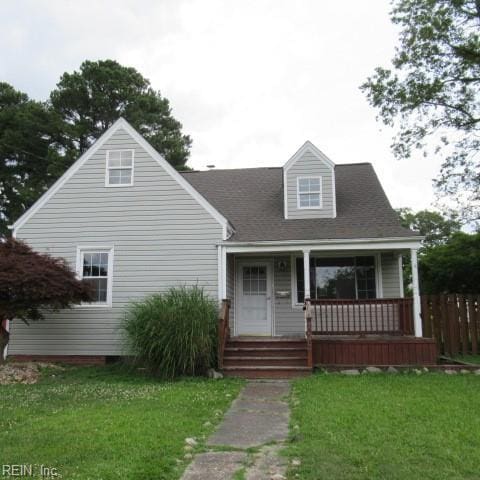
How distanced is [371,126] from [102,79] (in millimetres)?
18396

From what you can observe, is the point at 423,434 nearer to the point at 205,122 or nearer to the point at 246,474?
the point at 246,474

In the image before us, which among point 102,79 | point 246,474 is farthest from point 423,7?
point 102,79

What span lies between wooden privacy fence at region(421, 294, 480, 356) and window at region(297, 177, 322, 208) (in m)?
3.84

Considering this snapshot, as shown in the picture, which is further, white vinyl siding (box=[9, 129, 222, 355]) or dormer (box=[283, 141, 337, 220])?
dormer (box=[283, 141, 337, 220])

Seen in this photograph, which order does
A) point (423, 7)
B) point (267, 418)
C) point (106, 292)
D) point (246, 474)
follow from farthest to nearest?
point (423, 7) → point (106, 292) → point (267, 418) → point (246, 474)

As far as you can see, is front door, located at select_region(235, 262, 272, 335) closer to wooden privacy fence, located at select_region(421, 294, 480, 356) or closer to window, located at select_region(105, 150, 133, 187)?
window, located at select_region(105, 150, 133, 187)

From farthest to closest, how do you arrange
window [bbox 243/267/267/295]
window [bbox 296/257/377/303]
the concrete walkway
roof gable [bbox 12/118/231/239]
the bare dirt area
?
window [bbox 243/267/267/295], window [bbox 296/257/377/303], roof gable [bbox 12/118/231/239], the bare dirt area, the concrete walkway

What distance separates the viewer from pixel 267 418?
20.3 feet

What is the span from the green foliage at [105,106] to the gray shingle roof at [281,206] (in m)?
13.1

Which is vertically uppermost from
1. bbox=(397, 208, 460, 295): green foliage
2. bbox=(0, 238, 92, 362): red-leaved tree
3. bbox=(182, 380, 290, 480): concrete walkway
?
bbox=(397, 208, 460, 295): green foliage

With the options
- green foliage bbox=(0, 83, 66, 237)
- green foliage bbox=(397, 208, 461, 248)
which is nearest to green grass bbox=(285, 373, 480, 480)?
green foliage bbox=(0, 83, 66, 237)

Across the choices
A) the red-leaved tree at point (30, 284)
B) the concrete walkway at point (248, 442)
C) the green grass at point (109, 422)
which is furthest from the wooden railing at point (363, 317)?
the red-leaved tree at point (30, 284)

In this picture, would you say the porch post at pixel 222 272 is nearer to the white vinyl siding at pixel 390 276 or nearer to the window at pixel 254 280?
the window at pixel 254 280

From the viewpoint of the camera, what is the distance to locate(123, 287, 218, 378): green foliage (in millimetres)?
9734
